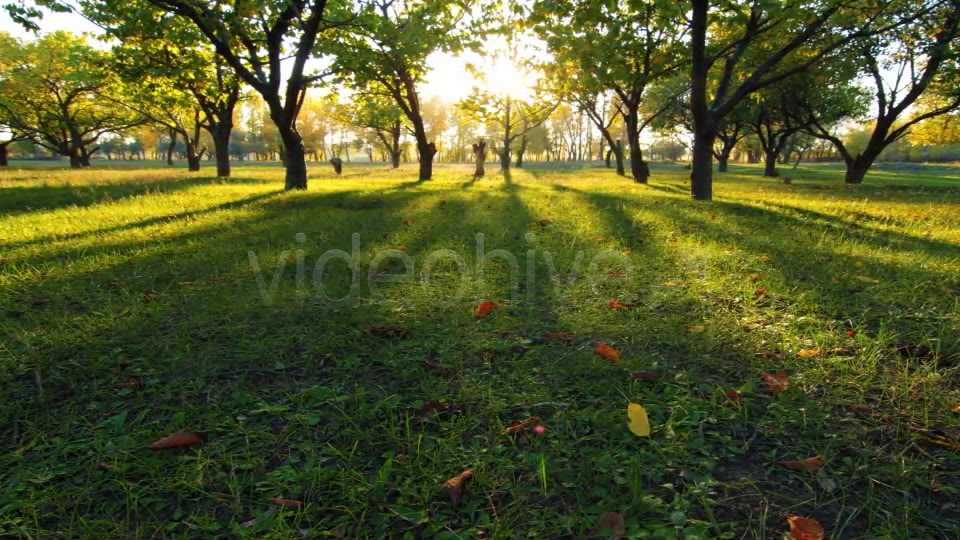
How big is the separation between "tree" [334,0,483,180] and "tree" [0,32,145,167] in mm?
18912

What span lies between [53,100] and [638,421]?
4623 cm

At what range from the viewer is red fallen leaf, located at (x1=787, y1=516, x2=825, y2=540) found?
4.63 feet

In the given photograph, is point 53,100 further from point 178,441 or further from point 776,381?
point 776,381

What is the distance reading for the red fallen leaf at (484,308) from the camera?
11.0 ft

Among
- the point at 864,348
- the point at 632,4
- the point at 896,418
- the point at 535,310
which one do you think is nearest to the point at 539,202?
the point at 632,4

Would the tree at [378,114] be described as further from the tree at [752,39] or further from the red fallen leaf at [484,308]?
the red fallen leaf at [484,308]

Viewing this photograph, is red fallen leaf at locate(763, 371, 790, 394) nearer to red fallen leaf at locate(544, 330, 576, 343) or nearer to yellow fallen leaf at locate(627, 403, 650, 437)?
yellow fallen leaf at locate(627, 403, 650, 437)

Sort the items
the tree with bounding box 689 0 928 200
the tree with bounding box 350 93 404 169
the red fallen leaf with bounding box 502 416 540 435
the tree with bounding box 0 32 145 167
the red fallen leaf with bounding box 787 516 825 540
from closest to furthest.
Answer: the red fallen leaf with bounding box 787 516 825 540, the red fallen leaf with bounding box 502 416 540 435, the tree with bounding box 689 0 928 200, the tree with bounding box 350 93 404 169, the tree with bounding box 0 32 145 167

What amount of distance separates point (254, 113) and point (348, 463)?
95.3m

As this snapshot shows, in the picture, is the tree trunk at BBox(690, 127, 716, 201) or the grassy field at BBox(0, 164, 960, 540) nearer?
the grassy field at BBox(0, 164, 960, 540)

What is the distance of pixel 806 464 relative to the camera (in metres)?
1.71

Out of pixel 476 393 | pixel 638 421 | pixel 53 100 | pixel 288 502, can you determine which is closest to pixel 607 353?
pixel 638 421

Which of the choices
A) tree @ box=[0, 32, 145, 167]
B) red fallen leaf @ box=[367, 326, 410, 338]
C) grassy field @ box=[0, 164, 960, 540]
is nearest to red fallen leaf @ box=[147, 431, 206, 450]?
grassy field @ box=[0, 164, 960, 540]

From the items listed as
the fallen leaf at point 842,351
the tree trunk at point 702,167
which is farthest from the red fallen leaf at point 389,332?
the tree trunk at point 702,167
